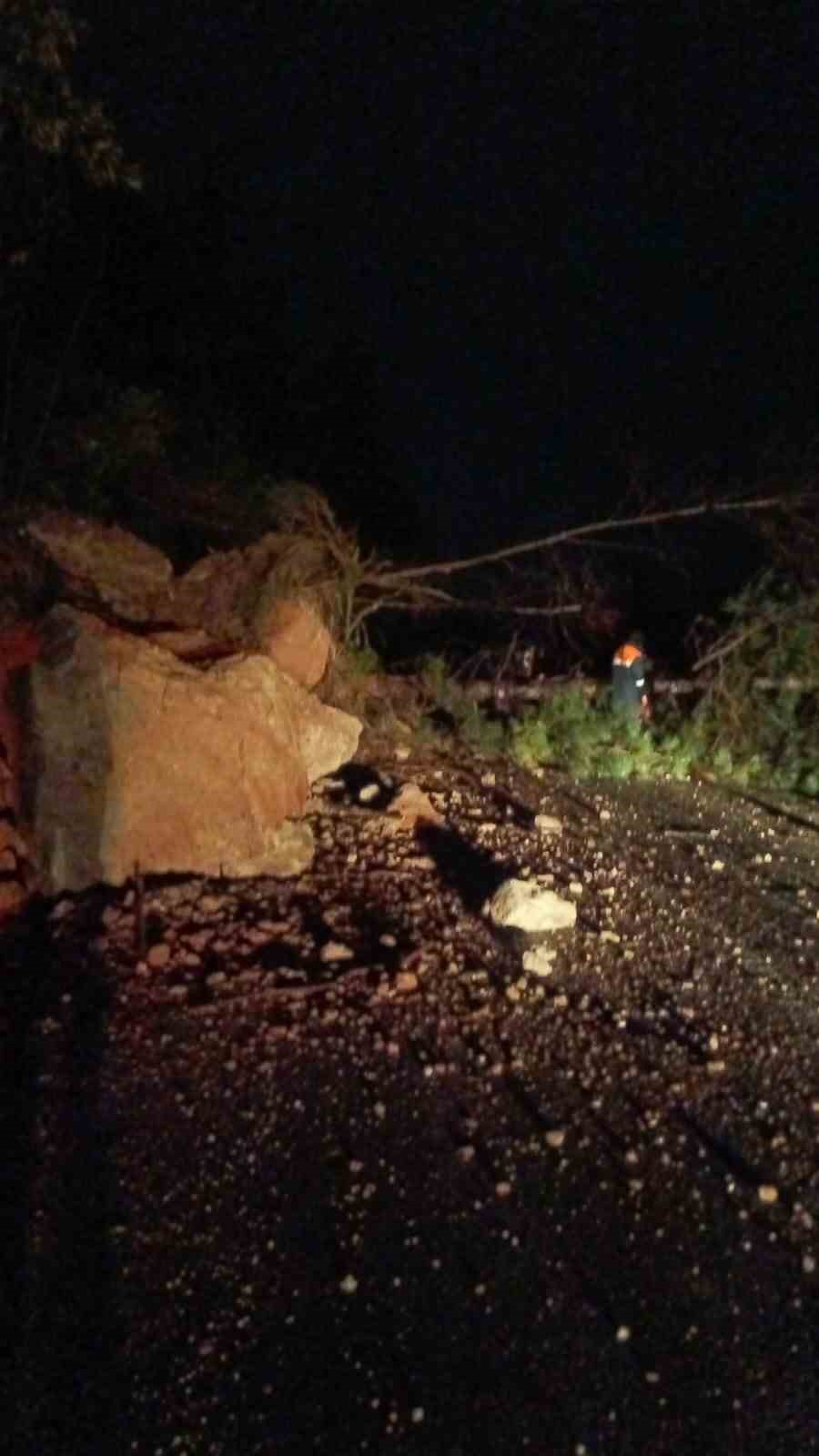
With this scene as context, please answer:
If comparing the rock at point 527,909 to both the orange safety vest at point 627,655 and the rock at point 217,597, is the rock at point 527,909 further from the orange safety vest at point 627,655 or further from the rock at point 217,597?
the orange safety vest at point 627,655

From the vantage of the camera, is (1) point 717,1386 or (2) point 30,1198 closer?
(1) point 717,1386

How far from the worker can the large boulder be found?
12.2ft

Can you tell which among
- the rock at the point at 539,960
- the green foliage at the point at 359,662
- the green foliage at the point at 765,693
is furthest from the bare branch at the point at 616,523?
the rock at the point at 539,960

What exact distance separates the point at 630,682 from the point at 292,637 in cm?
282

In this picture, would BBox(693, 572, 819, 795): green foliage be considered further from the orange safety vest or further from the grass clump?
the orange safety vest

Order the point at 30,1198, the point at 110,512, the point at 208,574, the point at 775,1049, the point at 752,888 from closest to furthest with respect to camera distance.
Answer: the point at 30,1198 < the point at 775,1049 < the point at 752,888 < the point at 208,574 < the point at 110,512

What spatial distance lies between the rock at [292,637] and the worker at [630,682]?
243cm

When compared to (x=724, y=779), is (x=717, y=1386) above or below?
above

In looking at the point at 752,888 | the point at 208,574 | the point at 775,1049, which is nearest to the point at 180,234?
the point at 208,574

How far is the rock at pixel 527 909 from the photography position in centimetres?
662

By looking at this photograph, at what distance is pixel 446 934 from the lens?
21.5 ft

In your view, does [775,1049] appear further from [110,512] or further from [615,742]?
[110,512]

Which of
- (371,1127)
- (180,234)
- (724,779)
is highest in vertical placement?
(180,234)

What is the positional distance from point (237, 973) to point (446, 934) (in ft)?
3.23
